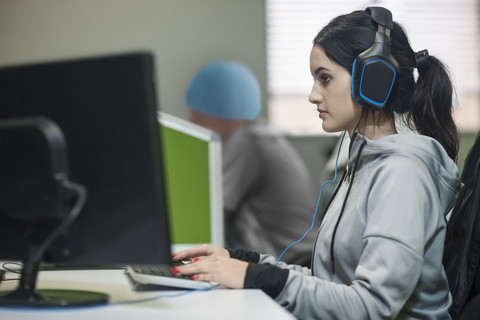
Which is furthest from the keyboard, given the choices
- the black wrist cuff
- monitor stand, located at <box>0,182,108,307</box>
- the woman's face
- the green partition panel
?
the green partition panel

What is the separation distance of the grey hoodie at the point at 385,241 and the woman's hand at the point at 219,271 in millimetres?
20

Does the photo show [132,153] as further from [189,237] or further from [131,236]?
→ [189,237]

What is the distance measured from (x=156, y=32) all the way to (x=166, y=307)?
10.5 feet

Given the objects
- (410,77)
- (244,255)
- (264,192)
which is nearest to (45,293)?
(244,255)

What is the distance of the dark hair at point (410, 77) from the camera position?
138 cm

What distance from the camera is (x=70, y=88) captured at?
98 cm

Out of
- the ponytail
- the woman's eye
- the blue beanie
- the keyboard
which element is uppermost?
the woman's eye

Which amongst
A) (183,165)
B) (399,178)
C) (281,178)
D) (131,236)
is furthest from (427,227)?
(281,178)

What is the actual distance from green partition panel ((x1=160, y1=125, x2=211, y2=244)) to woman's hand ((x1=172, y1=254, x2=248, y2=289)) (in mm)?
616

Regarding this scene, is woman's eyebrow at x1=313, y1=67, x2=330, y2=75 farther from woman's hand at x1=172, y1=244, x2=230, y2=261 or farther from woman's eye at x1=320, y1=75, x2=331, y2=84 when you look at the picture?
woman's hand at x1=172, y1=244, x2=230, y2=261

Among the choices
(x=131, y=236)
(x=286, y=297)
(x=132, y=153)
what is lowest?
(x=286, y=297)

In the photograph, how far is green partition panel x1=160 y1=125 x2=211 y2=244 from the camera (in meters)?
1.81

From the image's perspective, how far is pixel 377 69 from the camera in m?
1.32

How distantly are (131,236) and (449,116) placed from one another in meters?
0.79
